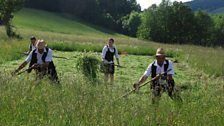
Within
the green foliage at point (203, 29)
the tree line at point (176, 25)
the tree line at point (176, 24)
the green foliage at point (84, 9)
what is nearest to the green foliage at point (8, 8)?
the tree line at point (176, 24)

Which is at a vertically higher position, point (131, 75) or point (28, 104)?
point (28, 104)

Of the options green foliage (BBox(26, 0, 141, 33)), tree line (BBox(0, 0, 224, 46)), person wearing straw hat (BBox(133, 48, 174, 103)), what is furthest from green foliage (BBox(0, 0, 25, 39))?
green foliage (BBox(26, 0, 141, 33))

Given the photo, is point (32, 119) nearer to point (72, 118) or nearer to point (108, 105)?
point (72, 118)

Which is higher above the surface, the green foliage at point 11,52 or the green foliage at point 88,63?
the green foliage at point 88,63

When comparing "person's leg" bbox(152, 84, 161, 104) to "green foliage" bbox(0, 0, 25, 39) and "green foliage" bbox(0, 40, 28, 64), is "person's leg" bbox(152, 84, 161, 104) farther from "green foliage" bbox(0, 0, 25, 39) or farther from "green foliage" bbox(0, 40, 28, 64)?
"green foliage" bbox(0, 0, 25, 39)

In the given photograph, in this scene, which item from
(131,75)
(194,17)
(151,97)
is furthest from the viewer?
(194,17)

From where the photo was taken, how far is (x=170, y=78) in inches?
371

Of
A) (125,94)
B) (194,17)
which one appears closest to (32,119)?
(125,94)

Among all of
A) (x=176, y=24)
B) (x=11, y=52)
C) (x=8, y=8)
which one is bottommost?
(x=11, y=52)

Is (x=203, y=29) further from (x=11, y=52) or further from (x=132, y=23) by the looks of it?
(x=11, y=52)

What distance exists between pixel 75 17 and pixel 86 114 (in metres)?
103

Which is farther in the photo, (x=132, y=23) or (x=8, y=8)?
(x=132, y=23)

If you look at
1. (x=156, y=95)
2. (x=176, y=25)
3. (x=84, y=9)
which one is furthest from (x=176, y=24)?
(x=156, y=95)

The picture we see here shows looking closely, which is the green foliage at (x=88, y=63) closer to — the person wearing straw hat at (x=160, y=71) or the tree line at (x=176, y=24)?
the person wearing straw hat at (x=160, y=71)
